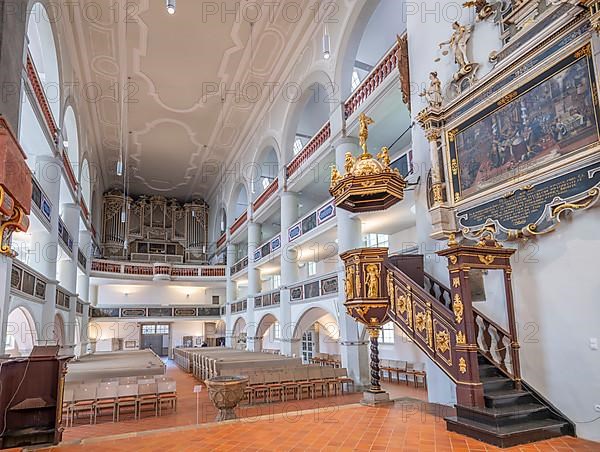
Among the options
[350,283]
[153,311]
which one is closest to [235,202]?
[153,311]

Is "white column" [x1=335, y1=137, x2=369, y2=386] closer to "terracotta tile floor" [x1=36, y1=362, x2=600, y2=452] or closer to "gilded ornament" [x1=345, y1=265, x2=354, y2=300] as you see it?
"gilded ornament" [x1=345, y1=265, x2=354, y2=300]

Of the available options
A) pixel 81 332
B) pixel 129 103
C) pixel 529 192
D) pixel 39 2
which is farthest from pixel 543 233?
pixel 81 332

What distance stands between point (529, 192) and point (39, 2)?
10568 millimetres

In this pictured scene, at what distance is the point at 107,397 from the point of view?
26.6 ft

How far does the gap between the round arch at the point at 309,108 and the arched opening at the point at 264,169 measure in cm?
204

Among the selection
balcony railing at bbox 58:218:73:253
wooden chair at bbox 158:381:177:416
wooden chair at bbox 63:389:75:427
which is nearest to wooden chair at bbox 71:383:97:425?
wooden chair at bbox 63:389:75:427

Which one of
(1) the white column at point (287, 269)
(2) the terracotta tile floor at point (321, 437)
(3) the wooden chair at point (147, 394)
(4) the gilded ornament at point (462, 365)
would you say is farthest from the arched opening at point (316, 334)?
(4) the gilded ornament at point (462, 365)

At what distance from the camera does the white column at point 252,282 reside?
61.0 ft

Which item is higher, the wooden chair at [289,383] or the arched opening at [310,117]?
the arched opening at [310,117]

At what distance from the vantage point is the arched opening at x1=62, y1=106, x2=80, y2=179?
14.5 m

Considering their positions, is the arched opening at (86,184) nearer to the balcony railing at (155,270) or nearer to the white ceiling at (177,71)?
the white ceiling at (177,71)

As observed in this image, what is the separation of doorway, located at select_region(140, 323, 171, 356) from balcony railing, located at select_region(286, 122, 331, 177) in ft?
48.7

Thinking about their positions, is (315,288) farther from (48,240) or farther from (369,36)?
(369,36)

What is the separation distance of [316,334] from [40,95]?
524 inches
